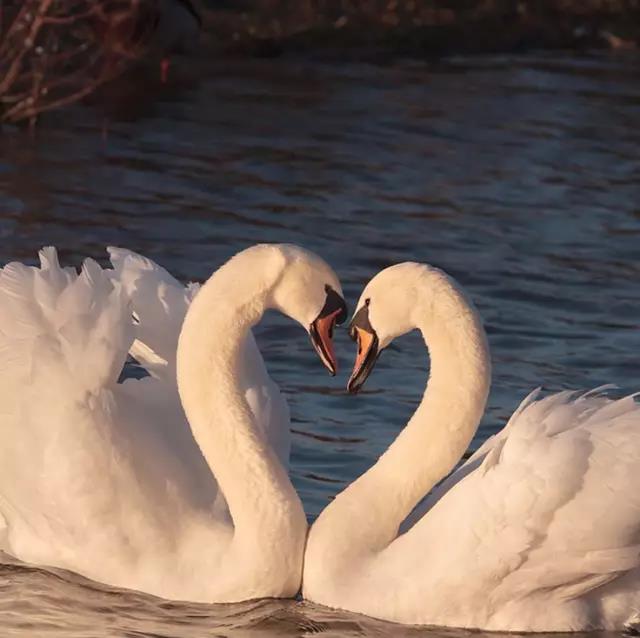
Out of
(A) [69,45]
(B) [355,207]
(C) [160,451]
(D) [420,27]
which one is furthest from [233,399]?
(D) [420,27]

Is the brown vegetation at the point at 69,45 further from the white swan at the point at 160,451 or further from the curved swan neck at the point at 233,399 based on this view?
the curved swan neck at the point at 233,399

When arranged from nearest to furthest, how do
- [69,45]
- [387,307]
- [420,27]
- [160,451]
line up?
1. [387,307]
2. [160,451]
3. [69,45]
4. [420,27]

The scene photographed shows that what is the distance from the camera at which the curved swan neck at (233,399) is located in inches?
274

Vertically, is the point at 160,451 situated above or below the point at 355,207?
above

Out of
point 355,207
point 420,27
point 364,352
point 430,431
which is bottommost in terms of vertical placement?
point 355,207

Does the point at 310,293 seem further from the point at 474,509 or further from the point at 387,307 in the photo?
the point at 474,509

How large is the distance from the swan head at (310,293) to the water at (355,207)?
978 millimetres

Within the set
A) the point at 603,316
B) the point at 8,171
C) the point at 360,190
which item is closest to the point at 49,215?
the point at 8,171

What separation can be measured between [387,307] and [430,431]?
47 cm

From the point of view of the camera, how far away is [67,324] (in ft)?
23.8

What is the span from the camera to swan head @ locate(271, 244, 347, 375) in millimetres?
6867

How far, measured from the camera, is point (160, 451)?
24.0 feet

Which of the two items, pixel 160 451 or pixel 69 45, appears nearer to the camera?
pixel 160 451

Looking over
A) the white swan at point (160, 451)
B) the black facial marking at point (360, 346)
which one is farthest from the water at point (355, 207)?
the black facial marking at point (360, 346)
